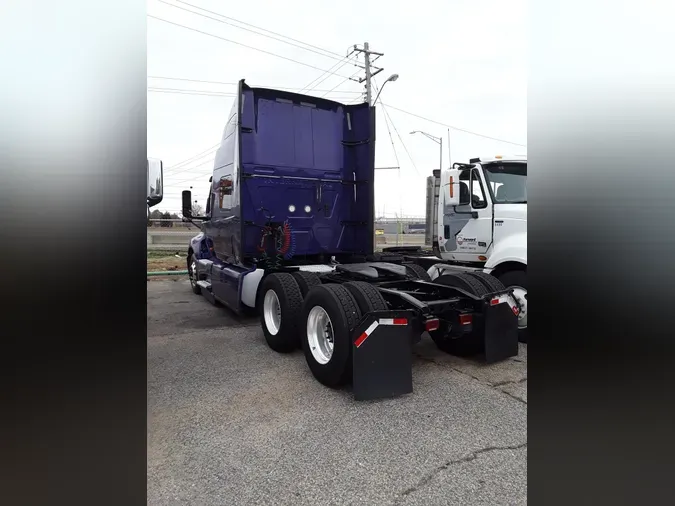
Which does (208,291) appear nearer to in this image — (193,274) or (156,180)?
(193,274)

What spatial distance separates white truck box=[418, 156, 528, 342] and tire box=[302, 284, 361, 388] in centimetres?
265

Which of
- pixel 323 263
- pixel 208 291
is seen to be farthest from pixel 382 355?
pixel 208 291

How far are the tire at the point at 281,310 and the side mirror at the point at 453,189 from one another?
2918 mm

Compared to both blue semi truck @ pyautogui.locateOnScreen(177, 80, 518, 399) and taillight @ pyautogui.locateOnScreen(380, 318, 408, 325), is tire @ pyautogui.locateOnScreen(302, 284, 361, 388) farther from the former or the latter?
taillight @ pyautogui.locateOnScreen(380, 318, 408, 325)

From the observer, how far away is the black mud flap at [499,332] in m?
4.38

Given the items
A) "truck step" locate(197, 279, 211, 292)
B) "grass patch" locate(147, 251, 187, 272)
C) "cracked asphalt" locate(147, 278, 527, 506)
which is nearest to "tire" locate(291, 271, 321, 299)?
"cracked asphalt" locate(147, 278, 527, 506)

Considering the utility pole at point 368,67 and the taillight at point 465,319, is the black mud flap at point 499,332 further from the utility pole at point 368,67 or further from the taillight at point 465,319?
the utility pole at point 368,67

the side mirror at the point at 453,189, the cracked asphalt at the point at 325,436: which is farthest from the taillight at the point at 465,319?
the side mirror at the point at 453,189

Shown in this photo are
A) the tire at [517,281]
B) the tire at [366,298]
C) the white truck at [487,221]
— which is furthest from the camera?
the white truck at [487,221]
